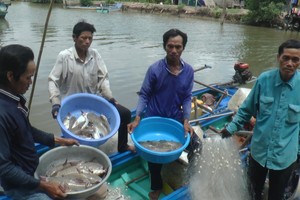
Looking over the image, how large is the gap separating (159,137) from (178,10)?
3624cm

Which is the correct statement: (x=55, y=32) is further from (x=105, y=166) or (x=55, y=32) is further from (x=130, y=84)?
(x=105, y=166)

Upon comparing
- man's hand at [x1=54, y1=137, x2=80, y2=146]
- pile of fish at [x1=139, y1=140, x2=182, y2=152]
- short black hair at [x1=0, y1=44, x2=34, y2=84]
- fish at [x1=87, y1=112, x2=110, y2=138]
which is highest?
short black hair at [x1=0, y1=44, x2=34, y2=84]

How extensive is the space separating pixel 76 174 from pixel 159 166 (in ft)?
3.10

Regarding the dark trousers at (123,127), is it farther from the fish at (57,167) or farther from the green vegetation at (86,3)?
the green vegetation at (86,3)

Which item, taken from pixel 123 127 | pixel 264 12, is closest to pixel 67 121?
pixel 123 127

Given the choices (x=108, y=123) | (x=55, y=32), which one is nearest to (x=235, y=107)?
(x=108, y=123)

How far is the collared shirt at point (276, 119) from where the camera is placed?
2406mm

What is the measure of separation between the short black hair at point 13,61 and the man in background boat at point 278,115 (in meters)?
1.91

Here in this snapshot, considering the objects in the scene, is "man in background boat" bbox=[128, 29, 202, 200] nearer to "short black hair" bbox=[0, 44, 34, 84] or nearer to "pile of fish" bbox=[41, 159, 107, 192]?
"pile of fish" bbox=[41, 159, 107, 192]

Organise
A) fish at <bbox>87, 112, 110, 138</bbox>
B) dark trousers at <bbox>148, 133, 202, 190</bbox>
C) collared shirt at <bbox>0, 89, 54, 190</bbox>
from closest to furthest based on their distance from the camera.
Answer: collared shirt at <bbox>0, 89, 54, 190</bbox> → dark trousers at <bbox>148, 133, 202, 190</bbox> → fish at <bbox>87, 112, 110, 138</bbox>

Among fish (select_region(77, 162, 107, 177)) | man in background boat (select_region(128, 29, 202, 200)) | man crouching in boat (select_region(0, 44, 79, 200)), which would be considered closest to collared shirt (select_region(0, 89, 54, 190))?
man crouching in boat (select_region(0, 44, 79, 200))

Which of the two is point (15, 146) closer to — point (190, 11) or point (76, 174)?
point (76, 174)

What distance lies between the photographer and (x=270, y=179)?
2689 millimetres

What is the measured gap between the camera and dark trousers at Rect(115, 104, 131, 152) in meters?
3.56
